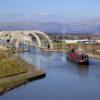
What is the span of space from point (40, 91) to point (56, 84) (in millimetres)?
1824

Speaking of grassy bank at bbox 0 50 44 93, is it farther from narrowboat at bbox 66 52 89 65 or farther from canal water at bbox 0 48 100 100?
narrowboat at bbox 66 52 89 65

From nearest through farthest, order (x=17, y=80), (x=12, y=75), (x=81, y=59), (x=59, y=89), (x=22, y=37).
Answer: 1. (x=59, y=89)
2. (x=17, y=80)
3. (x=12, y=75)
4. (x=81, y=59)
5. (x=22, y=37)

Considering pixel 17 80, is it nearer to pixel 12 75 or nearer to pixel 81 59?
pixel 12 75

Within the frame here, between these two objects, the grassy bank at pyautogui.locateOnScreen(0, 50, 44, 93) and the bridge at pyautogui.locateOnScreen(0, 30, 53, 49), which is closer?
the grassy bank at pyautogui.locateOnScreen(0, 50, 44, 93)

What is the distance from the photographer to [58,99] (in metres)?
11.6

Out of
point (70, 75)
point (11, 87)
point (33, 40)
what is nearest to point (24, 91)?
point (11, 87)

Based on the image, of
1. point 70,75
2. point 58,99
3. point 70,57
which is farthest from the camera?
point 70,57

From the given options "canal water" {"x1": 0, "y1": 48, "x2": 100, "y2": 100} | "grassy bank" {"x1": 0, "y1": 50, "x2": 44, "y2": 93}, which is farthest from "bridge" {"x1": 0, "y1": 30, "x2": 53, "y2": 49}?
"canal water" {"x1": 0, "y1": 48, "x2": 100, "y2": 100}

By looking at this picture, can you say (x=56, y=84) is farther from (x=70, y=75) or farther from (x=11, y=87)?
(x=70, y=75)

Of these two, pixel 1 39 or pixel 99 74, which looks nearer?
pixel 99 74

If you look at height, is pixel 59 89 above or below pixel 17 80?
below

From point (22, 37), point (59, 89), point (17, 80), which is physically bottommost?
point (59, 89)

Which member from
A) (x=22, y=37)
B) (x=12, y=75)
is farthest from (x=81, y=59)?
(x=22, y=37)

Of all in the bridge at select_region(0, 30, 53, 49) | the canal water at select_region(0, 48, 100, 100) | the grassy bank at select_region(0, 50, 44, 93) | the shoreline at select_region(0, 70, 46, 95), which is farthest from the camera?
the bridge at select_region(0, 30, 53, 49)
